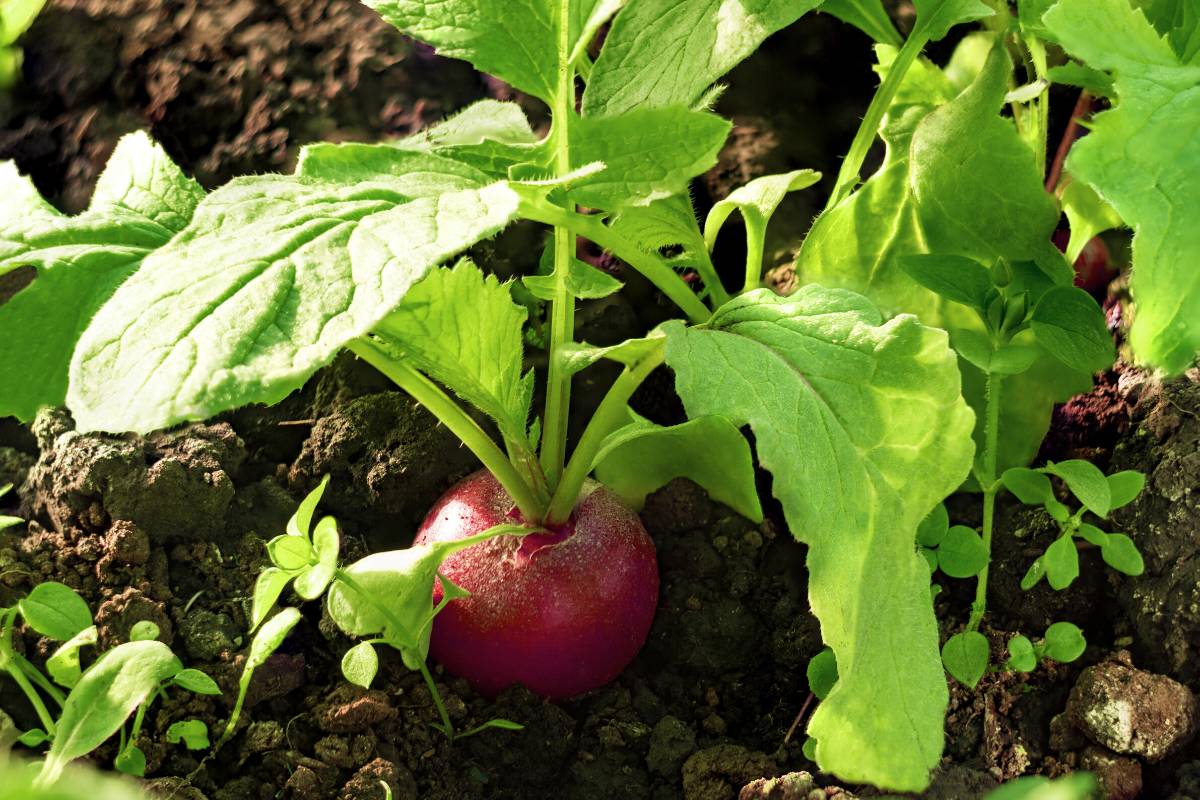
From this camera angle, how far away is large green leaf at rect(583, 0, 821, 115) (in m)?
1.20

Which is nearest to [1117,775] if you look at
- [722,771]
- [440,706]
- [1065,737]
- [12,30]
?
[1065,737]

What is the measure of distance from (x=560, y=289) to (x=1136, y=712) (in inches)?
29.4

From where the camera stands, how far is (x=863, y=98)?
1847 mm

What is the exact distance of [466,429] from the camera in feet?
4.31

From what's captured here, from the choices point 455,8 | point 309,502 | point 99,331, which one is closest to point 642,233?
point 455,8

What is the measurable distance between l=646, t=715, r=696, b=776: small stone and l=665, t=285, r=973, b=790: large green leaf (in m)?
0.27

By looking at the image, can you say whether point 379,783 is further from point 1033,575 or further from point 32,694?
point 1033,575

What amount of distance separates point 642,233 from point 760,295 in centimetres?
21

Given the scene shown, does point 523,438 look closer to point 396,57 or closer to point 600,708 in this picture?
point 600,708

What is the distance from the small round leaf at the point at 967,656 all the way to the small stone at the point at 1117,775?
15 centimetres

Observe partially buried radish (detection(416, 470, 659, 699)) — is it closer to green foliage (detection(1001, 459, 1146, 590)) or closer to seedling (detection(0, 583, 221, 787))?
seedling (detection(0, 583, 221, 787))

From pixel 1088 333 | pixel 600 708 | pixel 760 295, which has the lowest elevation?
pixel 600 708

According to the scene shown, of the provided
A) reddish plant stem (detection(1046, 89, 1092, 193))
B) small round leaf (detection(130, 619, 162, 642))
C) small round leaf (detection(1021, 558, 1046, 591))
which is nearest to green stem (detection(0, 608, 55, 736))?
small round leaf (detection(130, 619, 162, 642))

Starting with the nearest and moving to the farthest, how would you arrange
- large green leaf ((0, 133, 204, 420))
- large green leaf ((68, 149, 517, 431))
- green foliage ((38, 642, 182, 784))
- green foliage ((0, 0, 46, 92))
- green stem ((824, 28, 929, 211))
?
large green leaf ((68, 149, 517, 431))
green foliage ((38, 642, 182, 784))
large green leaf ((0, 133, 204, 420))
green stem ((824, 28, 929, 211))
green foliage ((0, 0, 46, 92))
